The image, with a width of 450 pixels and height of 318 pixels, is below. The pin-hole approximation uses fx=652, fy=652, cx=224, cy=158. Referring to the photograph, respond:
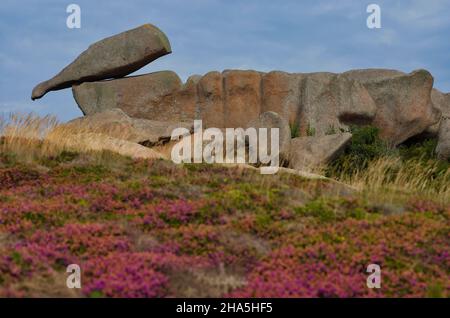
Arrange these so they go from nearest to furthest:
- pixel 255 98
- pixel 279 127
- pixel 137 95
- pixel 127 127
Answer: pixel 127 127
pixel 279 127
pixel 137 95
pixel 255 98

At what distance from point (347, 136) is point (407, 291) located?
1980cm

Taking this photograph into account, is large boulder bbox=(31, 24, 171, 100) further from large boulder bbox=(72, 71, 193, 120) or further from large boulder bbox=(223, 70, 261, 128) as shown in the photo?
large boulder bbox=(223, 70, 261, 128)

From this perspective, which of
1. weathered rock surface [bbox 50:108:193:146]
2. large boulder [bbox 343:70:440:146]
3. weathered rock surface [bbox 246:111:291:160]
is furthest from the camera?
large boulder [bbox 343:70:440:146]

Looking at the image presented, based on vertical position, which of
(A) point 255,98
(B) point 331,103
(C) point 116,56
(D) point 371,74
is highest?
(C) point 116,56

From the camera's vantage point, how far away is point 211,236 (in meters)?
12.0

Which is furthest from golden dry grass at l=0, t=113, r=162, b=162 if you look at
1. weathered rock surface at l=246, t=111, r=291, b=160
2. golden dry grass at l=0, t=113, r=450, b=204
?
weathered rock surface at l=246, t=111, r=291, b=160

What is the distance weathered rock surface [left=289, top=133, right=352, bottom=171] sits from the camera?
28.9 meters

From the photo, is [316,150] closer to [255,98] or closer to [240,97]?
[255,98]

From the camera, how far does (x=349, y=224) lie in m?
13.1

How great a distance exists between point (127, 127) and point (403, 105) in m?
15.8

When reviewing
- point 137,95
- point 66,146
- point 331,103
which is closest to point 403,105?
point 331,103

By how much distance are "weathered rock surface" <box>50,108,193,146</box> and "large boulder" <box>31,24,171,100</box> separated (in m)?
4.09

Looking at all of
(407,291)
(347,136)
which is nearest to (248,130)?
(347,136)
